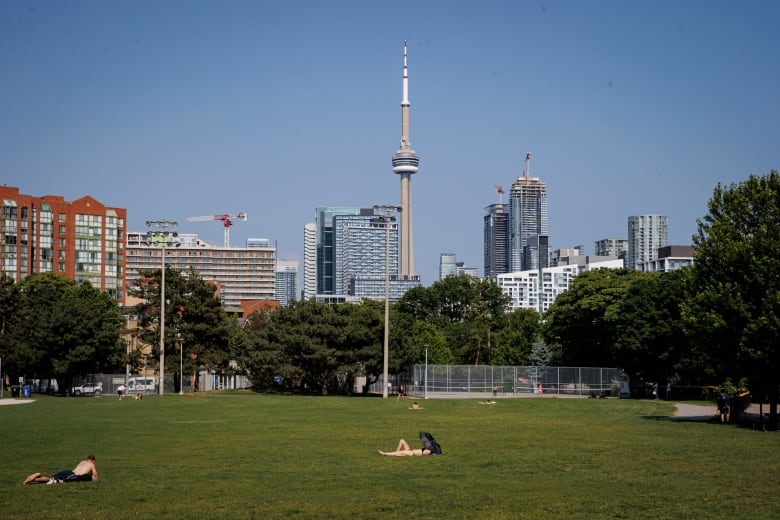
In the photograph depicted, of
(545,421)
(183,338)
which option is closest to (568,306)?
(183,338)

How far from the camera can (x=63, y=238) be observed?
186 metres

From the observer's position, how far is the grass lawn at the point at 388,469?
18797mm

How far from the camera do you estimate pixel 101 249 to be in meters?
191

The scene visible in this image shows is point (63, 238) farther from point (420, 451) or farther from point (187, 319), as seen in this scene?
point (420, 451)

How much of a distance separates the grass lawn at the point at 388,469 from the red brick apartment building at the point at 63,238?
142 metres

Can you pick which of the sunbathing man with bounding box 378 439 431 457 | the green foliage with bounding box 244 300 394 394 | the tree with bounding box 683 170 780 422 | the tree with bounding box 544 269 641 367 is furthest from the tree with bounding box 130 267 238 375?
the sunbathing man with bounding box 378 439 431 457

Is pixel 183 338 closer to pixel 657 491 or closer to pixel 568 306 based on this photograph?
pixel 568 306

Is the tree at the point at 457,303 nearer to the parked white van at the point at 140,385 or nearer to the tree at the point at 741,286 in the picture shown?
the parked white van at the point at 140,385

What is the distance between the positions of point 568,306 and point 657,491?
85.6 metres

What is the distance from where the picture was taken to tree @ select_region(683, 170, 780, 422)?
3978 centimetres

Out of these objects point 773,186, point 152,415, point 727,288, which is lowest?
point 152,415

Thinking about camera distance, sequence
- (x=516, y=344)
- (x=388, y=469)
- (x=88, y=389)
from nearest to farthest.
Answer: (x=388, y=469)
(x=88, y=389)
(x=516, y=344)

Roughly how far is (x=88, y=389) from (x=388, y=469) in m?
71.6

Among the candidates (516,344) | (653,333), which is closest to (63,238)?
(516,344)
